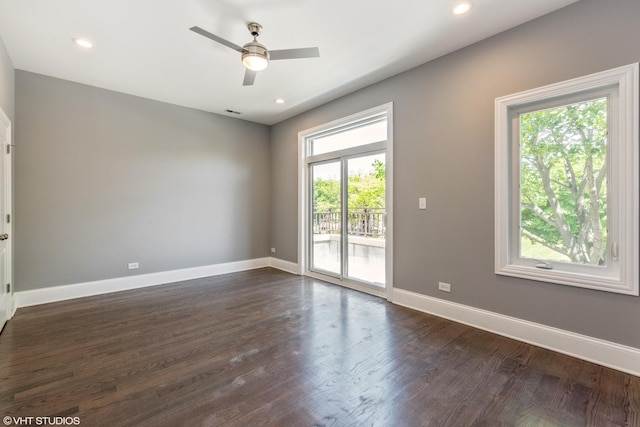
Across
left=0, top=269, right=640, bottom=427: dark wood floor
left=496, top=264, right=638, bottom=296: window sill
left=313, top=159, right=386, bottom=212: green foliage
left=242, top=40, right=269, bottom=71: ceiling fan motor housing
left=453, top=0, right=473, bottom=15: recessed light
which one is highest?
left=453, top=0, right=473, bottom=15: recessed light

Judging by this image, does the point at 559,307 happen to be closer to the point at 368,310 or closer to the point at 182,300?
the point at 368,310

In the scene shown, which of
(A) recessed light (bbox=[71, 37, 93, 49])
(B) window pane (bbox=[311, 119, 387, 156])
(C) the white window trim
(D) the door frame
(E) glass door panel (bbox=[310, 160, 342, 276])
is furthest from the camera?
(E) glass door panel (bbox=[310, 160, 342, 276])

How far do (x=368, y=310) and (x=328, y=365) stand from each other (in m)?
1.31

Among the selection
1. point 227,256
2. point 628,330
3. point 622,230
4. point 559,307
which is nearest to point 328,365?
point 559,307

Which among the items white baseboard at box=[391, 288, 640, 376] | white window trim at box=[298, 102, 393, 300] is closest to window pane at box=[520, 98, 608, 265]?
white baseboard at box=[391, 288, 640, 376]

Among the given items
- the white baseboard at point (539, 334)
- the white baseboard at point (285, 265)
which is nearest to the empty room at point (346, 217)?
the white baseboard at point (539, 334)

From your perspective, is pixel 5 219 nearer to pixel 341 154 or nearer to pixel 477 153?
pixel 341 154

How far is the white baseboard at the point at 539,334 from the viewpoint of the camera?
2.17m

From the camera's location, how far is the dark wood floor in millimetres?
1719

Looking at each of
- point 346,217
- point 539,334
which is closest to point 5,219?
point 346,217

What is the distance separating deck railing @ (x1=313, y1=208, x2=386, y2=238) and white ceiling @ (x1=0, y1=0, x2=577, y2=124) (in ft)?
6.19

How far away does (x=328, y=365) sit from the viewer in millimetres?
2250

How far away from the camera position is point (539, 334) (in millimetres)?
2549

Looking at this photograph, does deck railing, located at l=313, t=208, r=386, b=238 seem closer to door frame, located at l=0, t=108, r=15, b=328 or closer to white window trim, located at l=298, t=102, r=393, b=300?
white window trim, located at l=298, t=102, r=393, b=300
